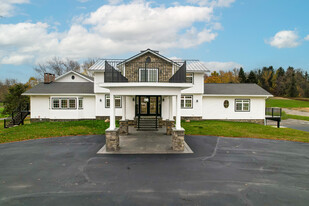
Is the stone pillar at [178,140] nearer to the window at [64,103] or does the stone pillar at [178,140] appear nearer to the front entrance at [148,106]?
the front entrance at [148,106]

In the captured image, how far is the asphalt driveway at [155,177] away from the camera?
179 inches

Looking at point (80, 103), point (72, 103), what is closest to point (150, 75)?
point (80, 103)

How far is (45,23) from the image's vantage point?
22.4 meters

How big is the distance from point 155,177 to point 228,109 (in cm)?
1573

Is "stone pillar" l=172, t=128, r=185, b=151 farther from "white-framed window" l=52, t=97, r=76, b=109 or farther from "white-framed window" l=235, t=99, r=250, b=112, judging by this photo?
"white-framed window" l=52, t=97, r=76, b=109

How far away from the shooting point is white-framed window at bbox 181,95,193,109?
18641 mm

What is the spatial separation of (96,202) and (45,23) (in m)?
25.4

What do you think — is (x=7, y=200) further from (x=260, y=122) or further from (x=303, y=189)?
(x=260, y=122)

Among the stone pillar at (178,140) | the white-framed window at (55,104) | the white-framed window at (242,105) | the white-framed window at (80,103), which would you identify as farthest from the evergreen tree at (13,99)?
the white-framed window at (242,105)

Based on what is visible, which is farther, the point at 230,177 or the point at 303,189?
the point at 230,177

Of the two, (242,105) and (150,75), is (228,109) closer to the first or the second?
(242,105)

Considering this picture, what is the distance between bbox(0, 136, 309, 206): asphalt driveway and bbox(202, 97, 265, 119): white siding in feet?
32.3

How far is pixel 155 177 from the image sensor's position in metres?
5.76

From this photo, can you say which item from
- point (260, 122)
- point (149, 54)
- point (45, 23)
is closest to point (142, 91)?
point (149, 54)
